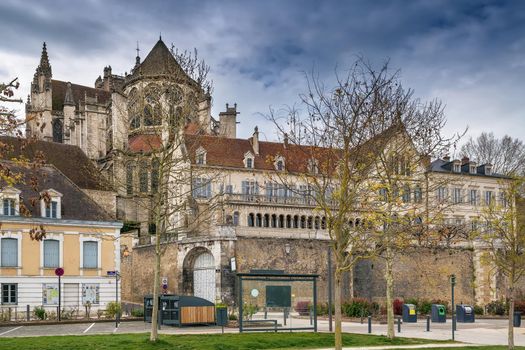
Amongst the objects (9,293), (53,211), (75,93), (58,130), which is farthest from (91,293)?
(75,93)

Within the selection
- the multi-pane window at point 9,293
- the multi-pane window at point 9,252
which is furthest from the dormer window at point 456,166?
the multi-pane window at point 9,293

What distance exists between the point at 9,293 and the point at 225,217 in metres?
17.3

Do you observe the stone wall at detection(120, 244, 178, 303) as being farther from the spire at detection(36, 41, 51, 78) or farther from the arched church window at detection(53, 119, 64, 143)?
the spire at detection(36, 41, 51, 78)

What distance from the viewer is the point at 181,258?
41.9 m

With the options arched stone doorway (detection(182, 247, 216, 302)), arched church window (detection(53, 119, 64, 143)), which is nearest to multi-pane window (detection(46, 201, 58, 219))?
arched stone doorway (detection(182, 247, 216, 302))

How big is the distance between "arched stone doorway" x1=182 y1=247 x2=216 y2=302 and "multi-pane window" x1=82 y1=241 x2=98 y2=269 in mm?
7366

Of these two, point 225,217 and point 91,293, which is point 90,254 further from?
point 225,217

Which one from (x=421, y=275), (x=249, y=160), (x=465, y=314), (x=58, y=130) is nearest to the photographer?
(x=465, y=314)

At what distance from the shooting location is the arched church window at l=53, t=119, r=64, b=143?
7412cm

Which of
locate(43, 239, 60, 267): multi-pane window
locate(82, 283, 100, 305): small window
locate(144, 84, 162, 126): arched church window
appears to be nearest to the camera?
locate(144, 84, 162, 126): arched church window

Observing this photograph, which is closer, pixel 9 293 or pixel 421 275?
pixel 9 293

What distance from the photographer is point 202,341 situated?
786 inches

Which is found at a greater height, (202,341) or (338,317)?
(338,317)

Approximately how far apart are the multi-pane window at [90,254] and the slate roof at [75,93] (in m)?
44.5
